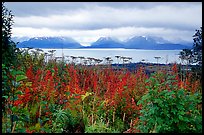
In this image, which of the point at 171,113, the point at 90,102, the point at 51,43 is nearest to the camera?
the point at 171,113

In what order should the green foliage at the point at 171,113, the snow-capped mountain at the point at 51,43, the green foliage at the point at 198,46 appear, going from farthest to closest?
the snow-capped mountain at the point at 51,43, the green foliage at the point at 198,46, the green foliage at the point at 171,113

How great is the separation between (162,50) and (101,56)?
2.11m

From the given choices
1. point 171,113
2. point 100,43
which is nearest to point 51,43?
point 100,43

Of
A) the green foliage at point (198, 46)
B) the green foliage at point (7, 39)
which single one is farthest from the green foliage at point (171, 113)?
the green foliage at point (198, 46)

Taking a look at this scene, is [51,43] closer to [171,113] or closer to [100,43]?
[100,43]

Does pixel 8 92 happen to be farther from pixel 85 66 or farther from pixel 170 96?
pixel 85 66

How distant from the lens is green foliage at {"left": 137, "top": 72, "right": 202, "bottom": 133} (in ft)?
12.9

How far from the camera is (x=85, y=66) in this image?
9320 mm

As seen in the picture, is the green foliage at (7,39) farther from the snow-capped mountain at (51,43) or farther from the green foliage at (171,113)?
the snow-capped mountain at (51,43)

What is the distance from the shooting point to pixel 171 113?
409 centimetres

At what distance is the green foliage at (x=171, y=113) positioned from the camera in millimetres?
3943

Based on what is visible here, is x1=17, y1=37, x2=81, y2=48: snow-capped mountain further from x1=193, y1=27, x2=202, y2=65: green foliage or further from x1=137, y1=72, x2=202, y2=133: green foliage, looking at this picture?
x1=137, y1=72, x2=202, y2=133: green foliage

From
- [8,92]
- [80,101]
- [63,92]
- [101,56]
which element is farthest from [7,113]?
[101,56]

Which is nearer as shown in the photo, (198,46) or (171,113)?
(171,113)
